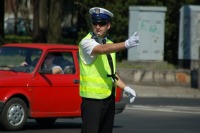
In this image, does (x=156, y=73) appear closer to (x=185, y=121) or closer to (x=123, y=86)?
(x=185, y=121)

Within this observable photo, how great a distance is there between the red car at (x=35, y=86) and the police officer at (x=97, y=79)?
5366 millimetres

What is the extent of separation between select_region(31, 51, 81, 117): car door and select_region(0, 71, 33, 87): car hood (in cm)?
16

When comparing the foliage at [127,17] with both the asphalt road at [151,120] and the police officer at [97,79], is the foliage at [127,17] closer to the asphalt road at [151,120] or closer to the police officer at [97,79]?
the asphalt road at [151,120]

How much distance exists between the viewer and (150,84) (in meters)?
25.9

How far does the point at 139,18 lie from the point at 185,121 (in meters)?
11.4

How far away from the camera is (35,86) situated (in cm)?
1355

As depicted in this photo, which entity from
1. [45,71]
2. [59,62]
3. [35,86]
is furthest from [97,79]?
[59,62]

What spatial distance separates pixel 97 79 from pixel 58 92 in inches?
236

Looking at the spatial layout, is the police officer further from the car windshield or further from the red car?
the car windshield

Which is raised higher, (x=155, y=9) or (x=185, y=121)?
(x=155, y=9)

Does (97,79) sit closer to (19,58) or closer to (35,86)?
(35,86)

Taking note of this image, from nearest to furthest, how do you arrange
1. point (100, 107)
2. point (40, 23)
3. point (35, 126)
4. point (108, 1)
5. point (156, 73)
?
point (100, 107) < point (35, 126) < point (156, 73) < point (108, 1) < point (40, 23)

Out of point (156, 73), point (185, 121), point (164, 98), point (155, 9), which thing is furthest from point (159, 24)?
point (185, 121)

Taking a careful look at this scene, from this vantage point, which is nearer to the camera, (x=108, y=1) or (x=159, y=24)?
(x=159, y=24)
